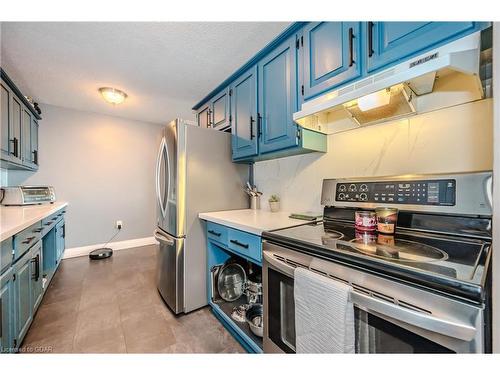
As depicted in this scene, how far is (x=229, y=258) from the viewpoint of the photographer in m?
1.87

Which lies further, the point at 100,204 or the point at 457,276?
the point at 100,204

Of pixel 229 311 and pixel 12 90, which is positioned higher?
pixel 12 90

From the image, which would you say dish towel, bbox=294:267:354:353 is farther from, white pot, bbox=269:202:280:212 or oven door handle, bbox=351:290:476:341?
white pot, bbox=269:202:280:212

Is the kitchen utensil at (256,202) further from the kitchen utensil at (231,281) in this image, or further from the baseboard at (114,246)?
the baseboard at (114,246)

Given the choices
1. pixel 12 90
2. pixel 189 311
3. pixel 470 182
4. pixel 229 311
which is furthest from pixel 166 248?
pixel 12 90

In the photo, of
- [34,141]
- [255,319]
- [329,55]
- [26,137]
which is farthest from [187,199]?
[34,141]

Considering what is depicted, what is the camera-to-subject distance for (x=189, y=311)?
5.68 ft

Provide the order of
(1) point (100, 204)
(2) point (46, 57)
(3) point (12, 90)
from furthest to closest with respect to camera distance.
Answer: (1) point (100, 204) → (3) point (12, 90) → (2) point (46, 57)

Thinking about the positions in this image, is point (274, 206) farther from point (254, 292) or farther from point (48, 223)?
point (48, 223)

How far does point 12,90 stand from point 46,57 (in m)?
0.69

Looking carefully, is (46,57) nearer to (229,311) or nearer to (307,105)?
(307,105)

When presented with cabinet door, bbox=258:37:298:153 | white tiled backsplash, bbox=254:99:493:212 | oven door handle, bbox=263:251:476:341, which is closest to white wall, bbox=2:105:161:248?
cabinet door, bbox=258:37:298:153

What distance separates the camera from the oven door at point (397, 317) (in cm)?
50

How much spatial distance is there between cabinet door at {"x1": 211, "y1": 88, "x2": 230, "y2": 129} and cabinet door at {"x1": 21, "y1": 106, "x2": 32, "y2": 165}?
2249 mm
